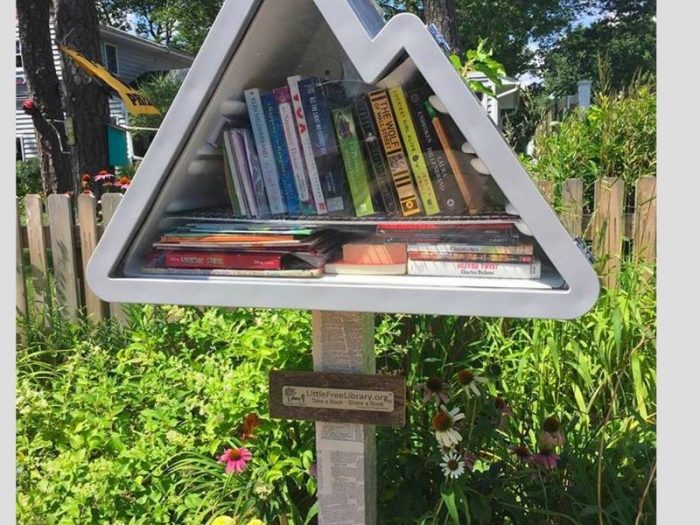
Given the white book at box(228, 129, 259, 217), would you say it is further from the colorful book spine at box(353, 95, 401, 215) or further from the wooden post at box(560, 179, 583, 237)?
the wooden post at box(560, 179, 583, 237)

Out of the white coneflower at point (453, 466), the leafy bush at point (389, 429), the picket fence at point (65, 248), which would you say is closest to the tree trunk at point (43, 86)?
the picket fence at point (65, 248)

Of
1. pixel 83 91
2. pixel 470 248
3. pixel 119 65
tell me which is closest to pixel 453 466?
pixel 470 248

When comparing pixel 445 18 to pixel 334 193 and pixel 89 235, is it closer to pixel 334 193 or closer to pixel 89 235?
pixel 89 235

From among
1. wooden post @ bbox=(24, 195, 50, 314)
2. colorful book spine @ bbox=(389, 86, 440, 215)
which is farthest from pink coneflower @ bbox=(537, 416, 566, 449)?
wooden post @ bbox=(24, 195, 50, 314)

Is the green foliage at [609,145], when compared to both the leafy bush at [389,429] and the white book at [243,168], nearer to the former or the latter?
the leafy bush at [389,429]

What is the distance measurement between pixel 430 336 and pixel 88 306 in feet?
7.42

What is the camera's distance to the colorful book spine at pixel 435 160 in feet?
5.06

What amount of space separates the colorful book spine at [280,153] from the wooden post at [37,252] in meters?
2.96

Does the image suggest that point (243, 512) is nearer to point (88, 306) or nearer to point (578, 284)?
point (578, 284)

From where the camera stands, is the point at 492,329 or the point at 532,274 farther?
the point at 492,329

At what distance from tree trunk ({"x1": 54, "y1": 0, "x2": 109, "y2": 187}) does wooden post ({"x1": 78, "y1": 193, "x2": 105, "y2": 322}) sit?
3166 millimetres

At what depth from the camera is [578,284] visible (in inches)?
52.0

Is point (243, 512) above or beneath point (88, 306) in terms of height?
beneath

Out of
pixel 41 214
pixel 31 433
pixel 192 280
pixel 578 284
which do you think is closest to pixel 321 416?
pixel 192 280
